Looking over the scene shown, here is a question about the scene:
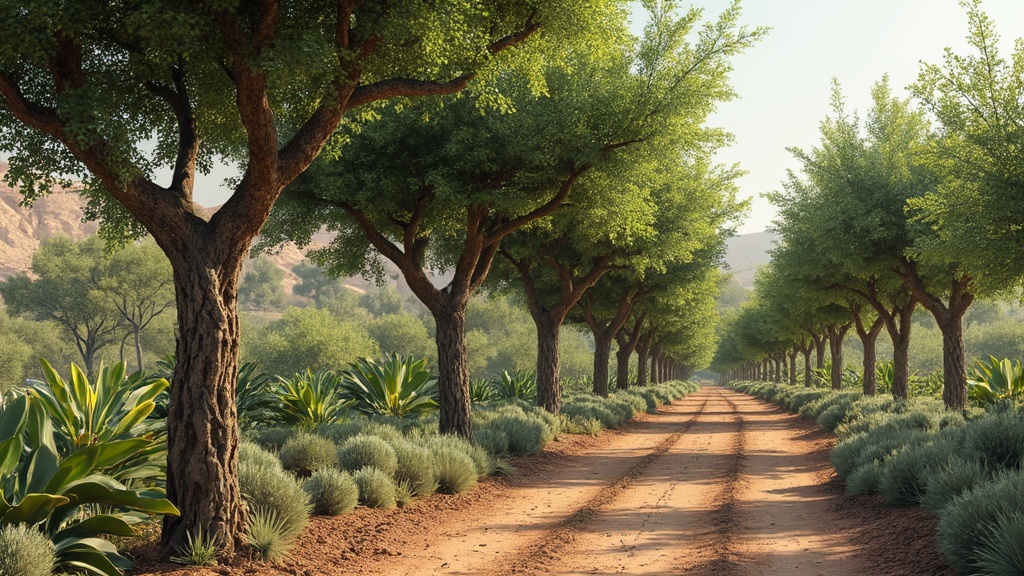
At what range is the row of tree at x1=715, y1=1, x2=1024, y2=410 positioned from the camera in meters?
14.1

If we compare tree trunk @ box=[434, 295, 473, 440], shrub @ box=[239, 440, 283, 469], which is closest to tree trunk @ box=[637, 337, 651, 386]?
tree trunk @ box=[434, 295, 473, 440]

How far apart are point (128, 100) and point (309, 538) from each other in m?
5.70

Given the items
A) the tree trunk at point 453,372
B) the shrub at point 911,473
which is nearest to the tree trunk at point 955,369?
the shrub at point 911,473

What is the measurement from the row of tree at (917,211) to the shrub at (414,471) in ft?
36.9

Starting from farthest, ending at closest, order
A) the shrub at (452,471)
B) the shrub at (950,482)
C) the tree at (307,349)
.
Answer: the tree at (307,349) → the shrub at (452,471) → the shrub at (950,482)

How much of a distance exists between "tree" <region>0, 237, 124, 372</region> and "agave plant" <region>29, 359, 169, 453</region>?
6887 cm

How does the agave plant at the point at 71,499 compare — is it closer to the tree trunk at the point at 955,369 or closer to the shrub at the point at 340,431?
the shrub at the point at 340,431

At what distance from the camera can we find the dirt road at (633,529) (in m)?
7.48

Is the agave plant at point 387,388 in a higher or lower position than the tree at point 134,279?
lower

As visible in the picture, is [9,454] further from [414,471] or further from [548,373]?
[548,373]

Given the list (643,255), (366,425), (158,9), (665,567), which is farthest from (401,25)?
(643,255)

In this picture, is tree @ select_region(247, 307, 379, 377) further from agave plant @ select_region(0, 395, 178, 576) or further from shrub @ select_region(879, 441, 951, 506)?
agave plant @ select_region(0, 395, 178, 576)

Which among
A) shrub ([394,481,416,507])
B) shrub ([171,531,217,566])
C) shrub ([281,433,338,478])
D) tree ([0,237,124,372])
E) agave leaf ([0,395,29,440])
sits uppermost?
tree ([0,237,124,372])

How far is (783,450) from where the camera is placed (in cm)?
1852
